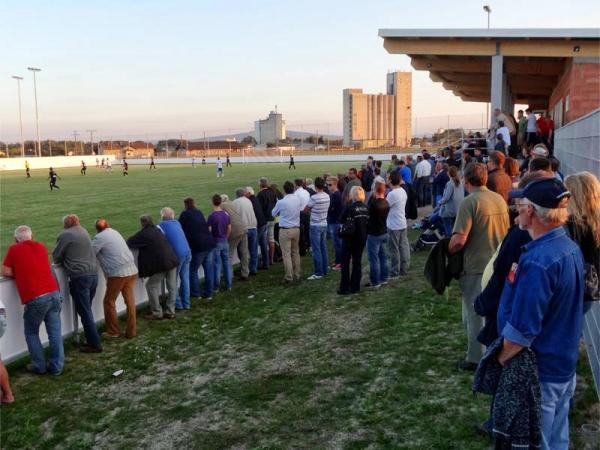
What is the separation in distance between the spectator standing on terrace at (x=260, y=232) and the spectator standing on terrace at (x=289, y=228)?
0.96m

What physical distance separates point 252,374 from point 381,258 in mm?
3957

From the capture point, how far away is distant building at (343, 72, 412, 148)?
111062 mm

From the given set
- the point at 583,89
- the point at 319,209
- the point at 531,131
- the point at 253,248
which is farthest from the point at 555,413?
the point at 583,89

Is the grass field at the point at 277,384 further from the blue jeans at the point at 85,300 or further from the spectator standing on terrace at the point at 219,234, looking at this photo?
the spectator standing on terrace at the point at 219,234

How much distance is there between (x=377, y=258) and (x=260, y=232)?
3.16 m

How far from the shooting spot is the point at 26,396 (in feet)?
19.8

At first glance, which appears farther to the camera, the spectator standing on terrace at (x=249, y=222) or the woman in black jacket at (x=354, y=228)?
the spectator standing on terrace at (x=249, y=222)

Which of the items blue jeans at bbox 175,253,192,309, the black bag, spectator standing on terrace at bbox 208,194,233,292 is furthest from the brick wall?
blue jeans at bbox 175,253,192,309

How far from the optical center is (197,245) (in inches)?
373

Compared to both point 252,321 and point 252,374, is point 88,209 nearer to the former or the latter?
point 252,321

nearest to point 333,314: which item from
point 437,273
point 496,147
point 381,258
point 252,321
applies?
point 252,321

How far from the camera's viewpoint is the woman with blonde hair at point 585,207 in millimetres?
3279

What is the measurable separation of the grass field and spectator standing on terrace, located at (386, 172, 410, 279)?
79 cm

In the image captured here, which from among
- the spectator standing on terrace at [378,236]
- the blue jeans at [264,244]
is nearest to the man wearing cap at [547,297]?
the spectator standing on terrace at [378,236]
